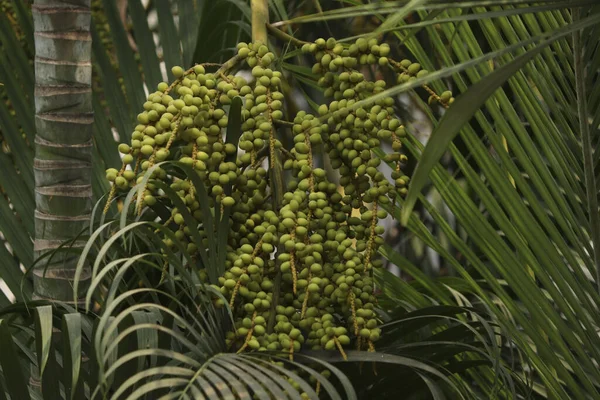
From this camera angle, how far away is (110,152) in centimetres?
126

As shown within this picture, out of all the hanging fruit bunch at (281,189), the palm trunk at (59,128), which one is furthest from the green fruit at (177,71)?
the palm trunk at (59,128)

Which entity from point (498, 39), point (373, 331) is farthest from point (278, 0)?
point (373, 331)

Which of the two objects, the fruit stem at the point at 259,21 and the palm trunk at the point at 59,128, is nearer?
the fruit stem at the point at 259,21

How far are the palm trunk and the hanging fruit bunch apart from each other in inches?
7.5

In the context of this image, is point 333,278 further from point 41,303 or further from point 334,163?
point 41,303

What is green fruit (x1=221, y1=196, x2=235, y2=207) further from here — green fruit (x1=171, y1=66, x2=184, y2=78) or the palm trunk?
the palm trunk

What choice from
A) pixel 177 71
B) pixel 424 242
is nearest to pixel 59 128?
pixel 177 71

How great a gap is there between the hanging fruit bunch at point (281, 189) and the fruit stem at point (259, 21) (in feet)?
0.09

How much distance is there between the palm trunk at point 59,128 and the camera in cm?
88

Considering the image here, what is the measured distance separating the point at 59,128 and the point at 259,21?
245 millimetres

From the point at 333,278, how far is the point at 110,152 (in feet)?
2.11

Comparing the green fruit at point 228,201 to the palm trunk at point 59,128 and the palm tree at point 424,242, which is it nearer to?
the palm tree at point 424,242

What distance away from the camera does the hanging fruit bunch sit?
0.68 metres

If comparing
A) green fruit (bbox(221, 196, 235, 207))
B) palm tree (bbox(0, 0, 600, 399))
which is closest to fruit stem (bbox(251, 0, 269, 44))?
palm tree (bbox(0, 0, 600, 399))
